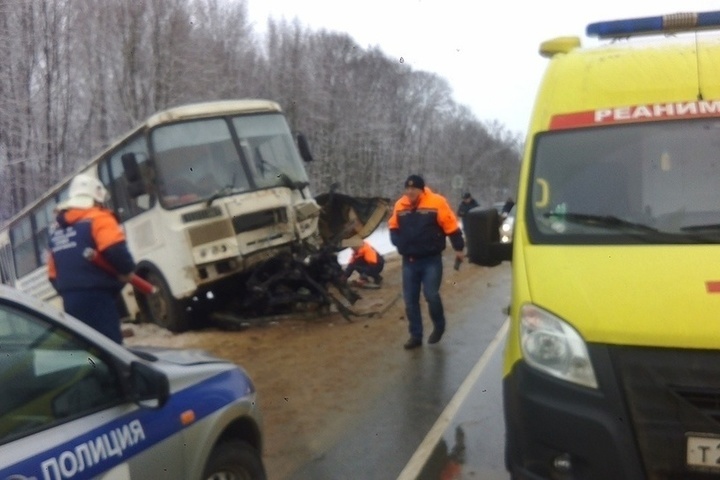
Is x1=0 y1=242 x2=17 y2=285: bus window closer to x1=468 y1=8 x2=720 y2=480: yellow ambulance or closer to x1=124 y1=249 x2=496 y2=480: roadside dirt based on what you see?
x1=124 y1=249 x2=496 y2=480: roadside dirt

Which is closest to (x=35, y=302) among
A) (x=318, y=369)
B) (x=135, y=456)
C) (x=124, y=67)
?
(x=135, y=456)

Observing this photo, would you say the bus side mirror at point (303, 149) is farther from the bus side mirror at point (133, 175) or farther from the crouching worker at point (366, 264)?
the crouching worker at point (366, 264)

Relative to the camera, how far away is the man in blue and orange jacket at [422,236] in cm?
823

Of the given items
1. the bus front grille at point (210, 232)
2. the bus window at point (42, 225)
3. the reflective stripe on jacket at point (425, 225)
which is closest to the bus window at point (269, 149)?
the bus front grille at point (210, 232)

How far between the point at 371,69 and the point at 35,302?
179 feet

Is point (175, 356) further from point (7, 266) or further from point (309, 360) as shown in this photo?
point (7, 266)

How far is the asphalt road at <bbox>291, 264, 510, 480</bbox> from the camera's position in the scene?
16.7ft

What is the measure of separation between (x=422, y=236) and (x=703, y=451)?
16.7 feet

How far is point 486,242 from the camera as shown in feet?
16.4

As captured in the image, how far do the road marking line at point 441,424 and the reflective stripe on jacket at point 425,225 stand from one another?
1.32m

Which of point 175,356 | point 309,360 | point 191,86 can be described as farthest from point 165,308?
point 191,86

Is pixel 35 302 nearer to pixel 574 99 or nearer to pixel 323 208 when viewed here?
pixel 574 99

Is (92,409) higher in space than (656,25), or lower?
lower

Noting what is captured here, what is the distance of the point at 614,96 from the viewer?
458cm
